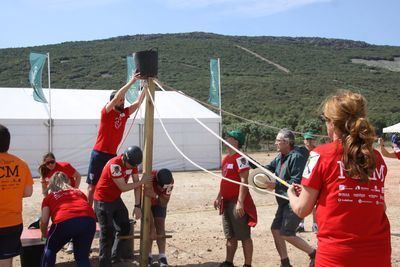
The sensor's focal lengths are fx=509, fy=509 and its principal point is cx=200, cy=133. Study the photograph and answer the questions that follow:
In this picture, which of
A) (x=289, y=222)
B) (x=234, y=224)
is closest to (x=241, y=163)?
(x=234, y=224)

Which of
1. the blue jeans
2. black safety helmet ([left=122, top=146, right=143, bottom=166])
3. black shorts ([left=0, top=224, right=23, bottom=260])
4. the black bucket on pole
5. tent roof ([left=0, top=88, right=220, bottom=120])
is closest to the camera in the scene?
black shorts ([left=0, top=224, right=23, bottom=260])

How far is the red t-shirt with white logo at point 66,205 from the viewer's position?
15.7 ft

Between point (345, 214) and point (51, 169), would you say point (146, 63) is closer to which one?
point (51, 169)

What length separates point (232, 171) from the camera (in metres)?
5.73

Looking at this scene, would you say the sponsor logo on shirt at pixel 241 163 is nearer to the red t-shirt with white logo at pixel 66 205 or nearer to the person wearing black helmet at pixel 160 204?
the person wearing black helmet at pixel 160 204

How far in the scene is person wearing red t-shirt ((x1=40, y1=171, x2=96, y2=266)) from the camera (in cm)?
474

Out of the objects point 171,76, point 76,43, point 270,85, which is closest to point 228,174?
point 270,85

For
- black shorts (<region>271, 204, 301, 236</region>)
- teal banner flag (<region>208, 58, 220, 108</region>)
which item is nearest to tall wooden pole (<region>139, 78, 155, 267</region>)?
black shorts (<region>271, 204, 301, 236</region>)

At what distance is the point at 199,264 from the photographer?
6.30m

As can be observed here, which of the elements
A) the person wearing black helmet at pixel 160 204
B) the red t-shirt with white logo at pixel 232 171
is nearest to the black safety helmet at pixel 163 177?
the person wearing black helmet at pixel 160 204

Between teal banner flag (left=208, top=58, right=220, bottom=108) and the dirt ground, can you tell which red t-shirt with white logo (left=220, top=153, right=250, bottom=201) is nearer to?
the dirt ground

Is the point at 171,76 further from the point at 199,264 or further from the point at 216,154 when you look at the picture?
the point at 199,264

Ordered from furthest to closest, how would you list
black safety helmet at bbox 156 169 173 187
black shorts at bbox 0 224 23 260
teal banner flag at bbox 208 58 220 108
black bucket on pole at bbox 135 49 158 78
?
teal banner flag at bbox 208 58 220 108, black safety helmet at bbox 156 169 173 187, black bucket on pole at bbox 135 49 158 78, black shorts at bbox 0 224 23 260

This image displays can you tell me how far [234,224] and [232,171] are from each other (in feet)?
1.99
